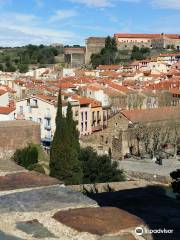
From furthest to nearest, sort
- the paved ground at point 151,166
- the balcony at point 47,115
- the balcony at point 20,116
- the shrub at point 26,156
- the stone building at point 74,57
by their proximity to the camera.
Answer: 1. the stone building at point 74,57
2. the balcony at point 20,116
3. the balcony at point 47,115
4. the paved ground at point 151,166
5. the shrub at point 26,156

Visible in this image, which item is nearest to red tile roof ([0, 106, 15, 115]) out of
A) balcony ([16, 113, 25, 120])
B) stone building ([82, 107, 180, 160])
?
balcony ([16, 113, 25, 120])

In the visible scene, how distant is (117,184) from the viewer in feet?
60.7

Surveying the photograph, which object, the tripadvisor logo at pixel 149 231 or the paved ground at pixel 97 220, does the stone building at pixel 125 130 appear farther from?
the paved ground at pixel 97 220

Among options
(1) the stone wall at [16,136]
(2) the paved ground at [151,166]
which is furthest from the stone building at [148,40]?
(1) the stone wall at [16,136]

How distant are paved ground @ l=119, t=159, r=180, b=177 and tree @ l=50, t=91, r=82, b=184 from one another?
710 cm

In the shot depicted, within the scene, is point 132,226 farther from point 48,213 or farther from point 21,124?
point 21,124

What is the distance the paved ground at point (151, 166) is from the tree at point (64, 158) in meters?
7.10

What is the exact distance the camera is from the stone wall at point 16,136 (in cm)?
2305

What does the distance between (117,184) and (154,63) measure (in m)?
61.4

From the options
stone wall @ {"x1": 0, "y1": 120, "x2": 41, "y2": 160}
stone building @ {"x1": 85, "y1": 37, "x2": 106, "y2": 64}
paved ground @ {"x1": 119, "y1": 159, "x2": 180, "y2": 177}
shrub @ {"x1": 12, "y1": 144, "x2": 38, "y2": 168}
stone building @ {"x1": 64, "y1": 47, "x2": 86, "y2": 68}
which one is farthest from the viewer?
stone building @ {"x1": 85, "y1": 37, "x2": 106, "y2": 64}

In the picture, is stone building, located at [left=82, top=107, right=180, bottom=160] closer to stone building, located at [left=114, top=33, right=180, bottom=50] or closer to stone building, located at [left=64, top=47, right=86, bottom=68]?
stone building, located at [left=64, top=47, right=86, bottom=68]

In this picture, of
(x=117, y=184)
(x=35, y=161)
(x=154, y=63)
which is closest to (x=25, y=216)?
(x=117, y=184)

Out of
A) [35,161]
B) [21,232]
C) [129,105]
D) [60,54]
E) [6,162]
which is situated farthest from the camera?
[60,54]

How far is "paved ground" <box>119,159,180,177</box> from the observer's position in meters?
28.1
